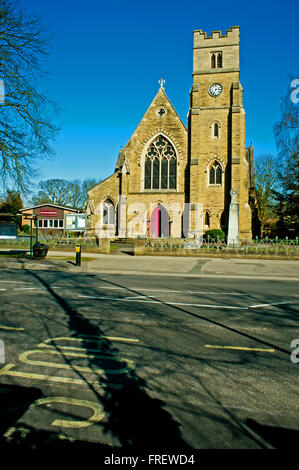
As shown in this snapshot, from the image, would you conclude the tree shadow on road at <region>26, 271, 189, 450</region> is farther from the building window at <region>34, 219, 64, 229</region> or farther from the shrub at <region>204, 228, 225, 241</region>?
the building window at <region>34, 219, 64, 229</region>

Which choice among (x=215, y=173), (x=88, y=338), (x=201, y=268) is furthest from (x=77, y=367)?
(x=215, y=173)

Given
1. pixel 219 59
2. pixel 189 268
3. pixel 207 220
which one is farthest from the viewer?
pixel 219 59

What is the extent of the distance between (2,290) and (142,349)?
6093mm

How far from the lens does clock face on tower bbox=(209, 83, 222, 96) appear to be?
1266 inches

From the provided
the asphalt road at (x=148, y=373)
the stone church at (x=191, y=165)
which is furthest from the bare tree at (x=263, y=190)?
the asphalt road at (x=148, y=373)

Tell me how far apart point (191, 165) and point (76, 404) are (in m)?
29.2

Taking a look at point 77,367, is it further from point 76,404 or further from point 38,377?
point 76,404

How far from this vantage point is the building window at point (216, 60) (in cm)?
3278

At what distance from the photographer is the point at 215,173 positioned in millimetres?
31922

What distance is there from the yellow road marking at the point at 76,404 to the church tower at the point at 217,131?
1110 inches

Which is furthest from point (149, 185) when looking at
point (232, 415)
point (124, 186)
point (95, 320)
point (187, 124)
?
point (232, 415)

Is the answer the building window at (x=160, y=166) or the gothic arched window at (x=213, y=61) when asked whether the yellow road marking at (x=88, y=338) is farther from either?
the gothic arched window at (x=213, y=61)

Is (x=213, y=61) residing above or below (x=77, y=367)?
above

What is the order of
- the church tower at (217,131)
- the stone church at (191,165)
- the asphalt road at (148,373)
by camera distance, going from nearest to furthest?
the asphalt road at (148,373), the church tower at (217,131), the stone church at (191,165)
